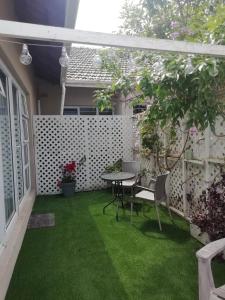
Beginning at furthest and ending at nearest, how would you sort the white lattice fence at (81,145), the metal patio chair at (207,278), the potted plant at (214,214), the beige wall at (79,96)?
1. the beige wall at (79,96)
2. the white lattice fence at (81,145)
3. the potted plant at (214,214)
4. the metal patio chair at (207,278)

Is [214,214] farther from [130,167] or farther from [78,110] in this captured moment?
[78,110]

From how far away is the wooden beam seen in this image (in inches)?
57.0

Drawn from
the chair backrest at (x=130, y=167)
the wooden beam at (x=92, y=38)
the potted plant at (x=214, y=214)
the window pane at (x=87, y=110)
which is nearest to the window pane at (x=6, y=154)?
the wooden beam at (x=92, y=38)

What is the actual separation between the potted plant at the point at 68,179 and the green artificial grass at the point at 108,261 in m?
1.69

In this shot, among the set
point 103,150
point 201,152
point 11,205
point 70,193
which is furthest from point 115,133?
point 11,205

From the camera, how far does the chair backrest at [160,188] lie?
3889 millimetres

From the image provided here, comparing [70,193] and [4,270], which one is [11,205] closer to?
[4,270]

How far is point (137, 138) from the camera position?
686 cm

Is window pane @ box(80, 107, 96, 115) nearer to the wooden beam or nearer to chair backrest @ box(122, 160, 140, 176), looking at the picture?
chair backrest @ box(122, 160, 140, 176)

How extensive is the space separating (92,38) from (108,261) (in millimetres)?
2494

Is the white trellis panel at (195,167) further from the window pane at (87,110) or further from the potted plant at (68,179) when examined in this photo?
the window pane at (87,110)

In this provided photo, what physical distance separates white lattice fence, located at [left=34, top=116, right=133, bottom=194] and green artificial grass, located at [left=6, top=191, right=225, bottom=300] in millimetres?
2205

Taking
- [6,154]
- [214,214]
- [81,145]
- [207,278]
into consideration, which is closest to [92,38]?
[207,278]

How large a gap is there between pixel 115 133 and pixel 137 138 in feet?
2.22
